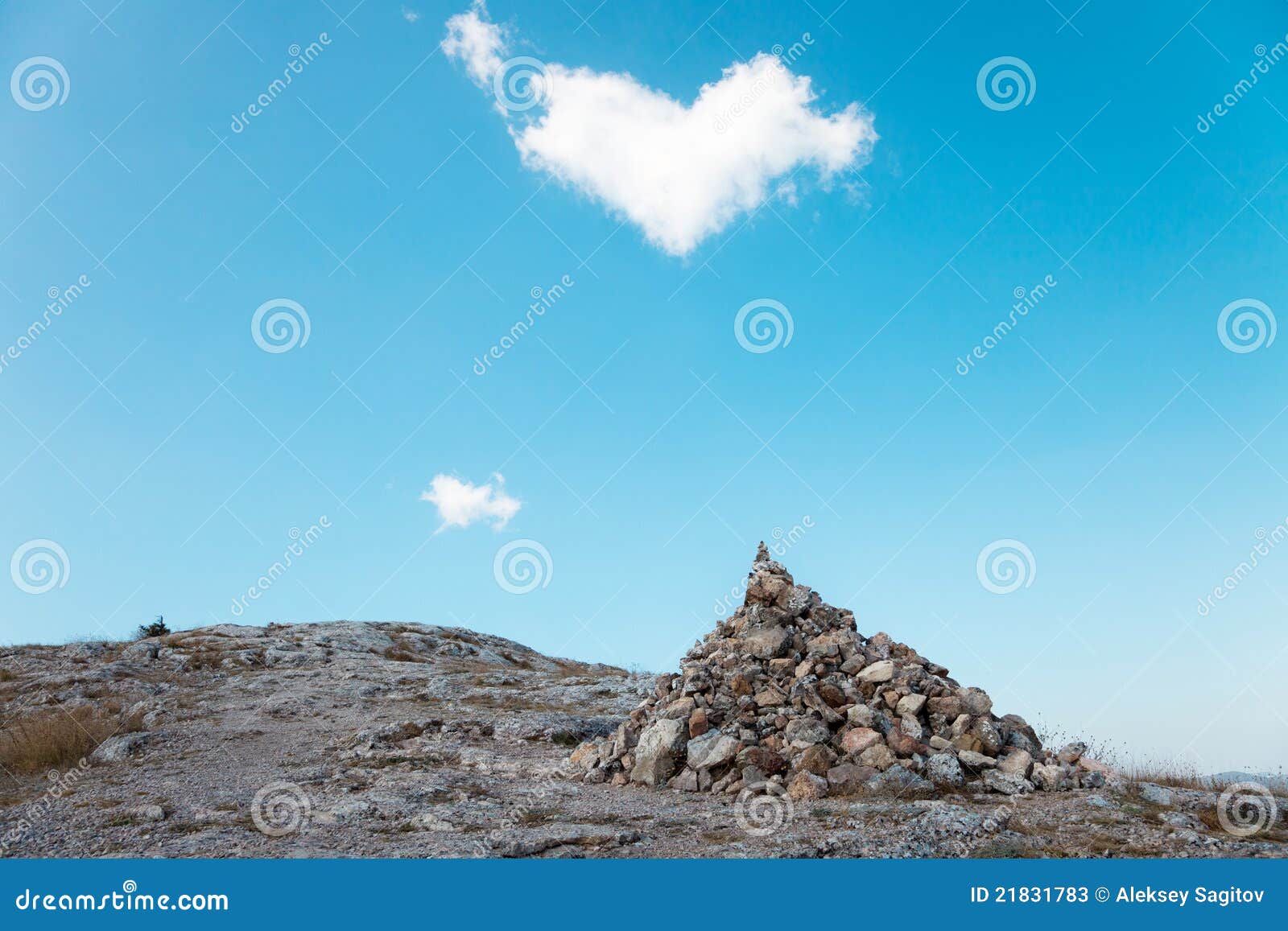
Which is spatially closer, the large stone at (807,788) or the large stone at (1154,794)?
the large stone at (1154,794)

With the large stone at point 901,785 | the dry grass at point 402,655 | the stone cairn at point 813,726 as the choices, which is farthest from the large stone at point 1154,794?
the dry grass at point 402,655

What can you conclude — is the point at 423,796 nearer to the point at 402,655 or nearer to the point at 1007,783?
the point at 1007,783

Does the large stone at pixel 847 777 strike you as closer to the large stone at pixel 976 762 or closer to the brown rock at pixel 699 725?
the large stone at pixel 976 762

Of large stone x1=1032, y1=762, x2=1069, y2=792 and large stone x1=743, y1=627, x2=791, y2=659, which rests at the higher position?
large stone x1=743, y1=627, x2=791, y2=659

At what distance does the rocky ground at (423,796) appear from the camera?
10423 mm

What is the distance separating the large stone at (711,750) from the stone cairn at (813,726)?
2 cm

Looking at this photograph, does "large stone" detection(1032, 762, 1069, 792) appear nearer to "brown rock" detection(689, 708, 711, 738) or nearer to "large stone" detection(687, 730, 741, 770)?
"large stone" detection(687, 730, 741, 770)

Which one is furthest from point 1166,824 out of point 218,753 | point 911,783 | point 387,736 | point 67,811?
point 218,753

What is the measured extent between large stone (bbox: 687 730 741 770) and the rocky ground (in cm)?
57

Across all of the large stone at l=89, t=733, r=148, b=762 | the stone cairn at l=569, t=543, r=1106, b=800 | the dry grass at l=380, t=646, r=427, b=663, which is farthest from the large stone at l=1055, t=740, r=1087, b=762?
the dry grass at l=380, t=646, r=427, b=663

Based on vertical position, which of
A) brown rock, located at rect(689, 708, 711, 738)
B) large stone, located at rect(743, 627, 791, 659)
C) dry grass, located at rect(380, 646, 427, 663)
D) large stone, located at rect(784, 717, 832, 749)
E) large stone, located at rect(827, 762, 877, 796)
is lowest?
large stone, located at rect(827, 762, 877, 796)

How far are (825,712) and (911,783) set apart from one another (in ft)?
6.52

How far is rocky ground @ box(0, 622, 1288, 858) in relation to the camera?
1042cm

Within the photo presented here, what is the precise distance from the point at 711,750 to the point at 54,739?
→ 14298 mm
